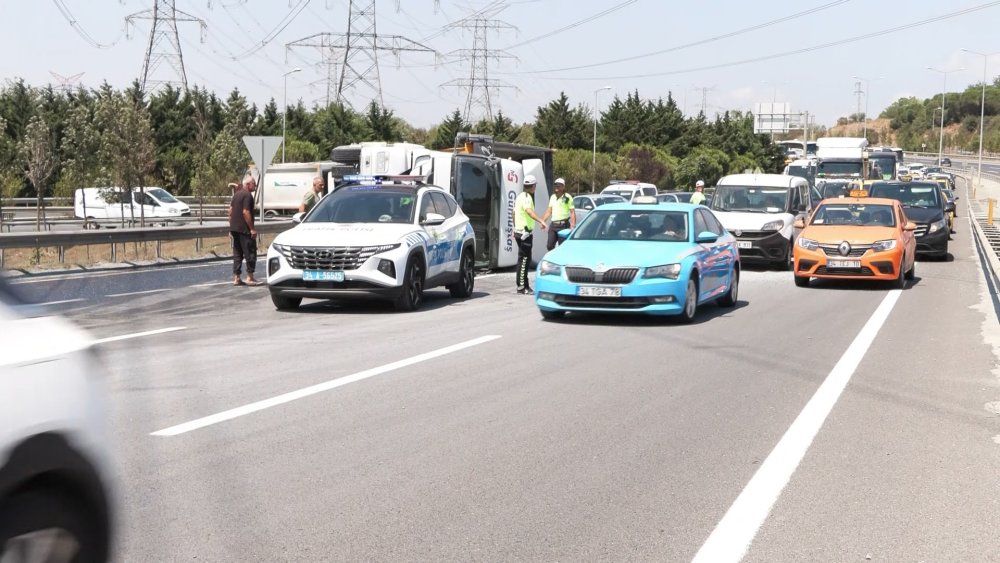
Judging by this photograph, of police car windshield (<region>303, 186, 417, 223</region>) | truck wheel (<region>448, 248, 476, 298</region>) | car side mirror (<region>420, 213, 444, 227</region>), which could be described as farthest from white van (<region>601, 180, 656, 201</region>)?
car side mirror (<region>420, 213, 444, 227</region>)

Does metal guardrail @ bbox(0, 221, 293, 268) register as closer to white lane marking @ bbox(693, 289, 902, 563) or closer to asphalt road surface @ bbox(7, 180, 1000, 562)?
asphalt road surface @ bbox(7, 180, 1000, 562)

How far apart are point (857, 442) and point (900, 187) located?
25.4m

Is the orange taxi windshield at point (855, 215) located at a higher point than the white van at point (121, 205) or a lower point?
higher

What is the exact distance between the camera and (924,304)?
18.8 metres

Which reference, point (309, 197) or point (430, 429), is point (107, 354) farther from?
point (309, 197)

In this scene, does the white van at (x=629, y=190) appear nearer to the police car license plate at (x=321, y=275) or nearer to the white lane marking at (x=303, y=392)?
the police car license plate at (x=321, y=275)

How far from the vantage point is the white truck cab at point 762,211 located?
1018 inches

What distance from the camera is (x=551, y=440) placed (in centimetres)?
786

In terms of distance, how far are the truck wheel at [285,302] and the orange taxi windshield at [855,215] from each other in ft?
34.7

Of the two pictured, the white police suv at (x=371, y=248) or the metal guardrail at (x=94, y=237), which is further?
the metal guardrail at (x=94, y=237)

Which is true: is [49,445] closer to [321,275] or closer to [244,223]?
[321,275]

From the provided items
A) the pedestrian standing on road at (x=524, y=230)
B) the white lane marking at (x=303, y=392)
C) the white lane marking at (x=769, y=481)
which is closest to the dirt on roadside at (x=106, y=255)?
the pedestrian standing on road at (x=524, y=230)

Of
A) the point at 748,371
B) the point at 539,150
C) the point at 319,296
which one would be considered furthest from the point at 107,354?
the point at 539,150

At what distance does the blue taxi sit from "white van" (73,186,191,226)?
33719 millimetres
